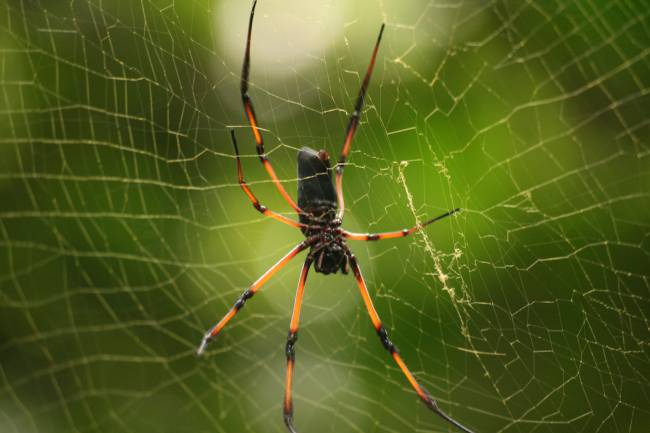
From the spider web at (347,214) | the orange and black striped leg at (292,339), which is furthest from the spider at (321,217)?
the spider web at (347,214)

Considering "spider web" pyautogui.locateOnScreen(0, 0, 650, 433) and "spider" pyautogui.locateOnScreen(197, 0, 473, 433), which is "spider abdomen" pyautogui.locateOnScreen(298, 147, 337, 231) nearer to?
"spider" pyautogui.locateOnScreen(197, 0, 473, 433)

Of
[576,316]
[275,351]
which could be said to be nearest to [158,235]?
[275,351]

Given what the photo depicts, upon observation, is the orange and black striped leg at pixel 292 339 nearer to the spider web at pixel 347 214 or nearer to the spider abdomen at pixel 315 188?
the spider abdomen at pixel 315 188

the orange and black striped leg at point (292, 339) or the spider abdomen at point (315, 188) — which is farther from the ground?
the spider abdomen at point (315, 188)

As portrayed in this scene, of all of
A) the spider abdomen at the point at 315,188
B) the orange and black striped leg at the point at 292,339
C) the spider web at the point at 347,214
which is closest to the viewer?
the spider abdomen at the point at 315,188

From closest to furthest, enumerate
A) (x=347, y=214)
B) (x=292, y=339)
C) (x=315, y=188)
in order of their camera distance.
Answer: (x=315, y=188), (x=292, y=339), (x=347, y=214)

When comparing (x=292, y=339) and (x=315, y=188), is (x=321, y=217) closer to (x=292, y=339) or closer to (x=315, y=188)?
(x=315, y=188)

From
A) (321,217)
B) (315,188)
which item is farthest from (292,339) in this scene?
(315,188)

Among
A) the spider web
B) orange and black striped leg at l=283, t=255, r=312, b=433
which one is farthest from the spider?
the spider web

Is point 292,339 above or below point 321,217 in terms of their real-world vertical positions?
below
